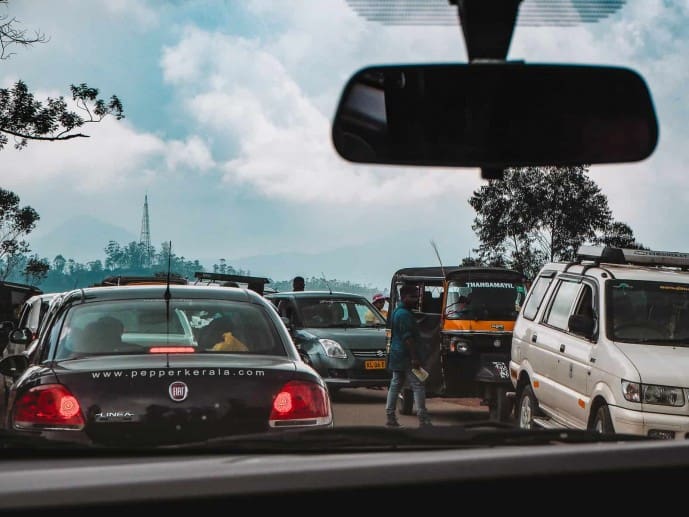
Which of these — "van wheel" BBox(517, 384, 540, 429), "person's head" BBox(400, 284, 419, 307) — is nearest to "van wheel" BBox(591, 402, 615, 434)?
"van wheel" BBox(517, 384, 540, 429)

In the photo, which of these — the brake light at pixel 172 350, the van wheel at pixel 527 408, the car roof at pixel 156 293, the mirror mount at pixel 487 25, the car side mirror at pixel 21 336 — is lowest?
the van wheel at pixel 527 408

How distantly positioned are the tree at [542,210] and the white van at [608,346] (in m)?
3.12

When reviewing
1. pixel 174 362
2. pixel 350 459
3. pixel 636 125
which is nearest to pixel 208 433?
pixel 174 362

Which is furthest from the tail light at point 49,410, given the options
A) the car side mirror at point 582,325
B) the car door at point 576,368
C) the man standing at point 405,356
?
the man standing at point 405,356

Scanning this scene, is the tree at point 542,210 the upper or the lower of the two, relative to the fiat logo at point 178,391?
upper

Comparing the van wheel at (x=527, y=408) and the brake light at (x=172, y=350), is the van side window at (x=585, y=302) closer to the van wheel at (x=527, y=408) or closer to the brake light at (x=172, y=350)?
the van wheel at (x=527, y=408)

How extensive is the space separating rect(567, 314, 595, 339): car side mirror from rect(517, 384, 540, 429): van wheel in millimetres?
1772

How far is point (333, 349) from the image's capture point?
17734 millimetres

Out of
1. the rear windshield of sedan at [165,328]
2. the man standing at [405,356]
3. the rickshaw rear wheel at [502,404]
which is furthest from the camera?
the rickshaw rear wheel at [502,404]

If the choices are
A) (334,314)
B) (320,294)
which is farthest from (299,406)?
(320,294)

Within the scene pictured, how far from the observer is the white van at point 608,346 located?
888cm

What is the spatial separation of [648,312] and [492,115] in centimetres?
713

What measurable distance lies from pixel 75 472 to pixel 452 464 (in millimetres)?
739

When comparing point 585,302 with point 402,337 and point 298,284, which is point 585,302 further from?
point 298,284
